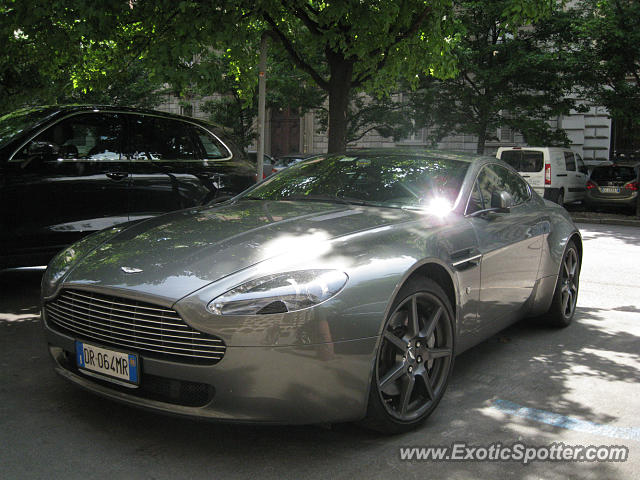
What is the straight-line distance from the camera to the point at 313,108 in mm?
25062

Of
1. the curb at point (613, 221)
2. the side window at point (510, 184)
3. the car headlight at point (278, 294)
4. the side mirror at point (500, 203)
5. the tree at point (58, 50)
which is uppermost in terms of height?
the tree at point (58, 50)

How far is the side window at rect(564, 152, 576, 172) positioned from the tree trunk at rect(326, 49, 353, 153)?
12.4 m

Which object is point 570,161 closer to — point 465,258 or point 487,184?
point 487,184

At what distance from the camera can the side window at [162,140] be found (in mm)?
6699

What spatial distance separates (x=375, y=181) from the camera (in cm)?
443

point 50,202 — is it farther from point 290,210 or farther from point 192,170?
point 290,210

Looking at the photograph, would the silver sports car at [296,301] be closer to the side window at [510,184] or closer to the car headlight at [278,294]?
the car headlight at [278,294]

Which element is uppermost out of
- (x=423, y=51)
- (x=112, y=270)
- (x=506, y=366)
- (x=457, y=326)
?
(x=423, y=51)

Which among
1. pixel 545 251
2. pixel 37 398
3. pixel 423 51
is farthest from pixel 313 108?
pixel 37 398

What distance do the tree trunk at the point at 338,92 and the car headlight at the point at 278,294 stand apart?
6.36m

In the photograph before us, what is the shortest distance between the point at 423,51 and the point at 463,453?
756 cm

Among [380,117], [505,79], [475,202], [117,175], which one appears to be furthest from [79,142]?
[380,117]

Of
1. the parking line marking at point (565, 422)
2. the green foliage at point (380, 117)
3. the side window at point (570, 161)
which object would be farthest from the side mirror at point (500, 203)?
the green foliage at point (380, 117)

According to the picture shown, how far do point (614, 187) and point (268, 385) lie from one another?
18357mm
